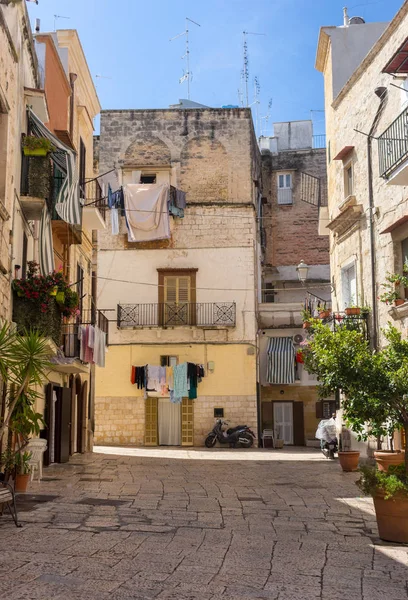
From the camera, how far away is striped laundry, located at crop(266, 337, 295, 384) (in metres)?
27.3

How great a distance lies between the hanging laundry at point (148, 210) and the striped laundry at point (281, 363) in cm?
607

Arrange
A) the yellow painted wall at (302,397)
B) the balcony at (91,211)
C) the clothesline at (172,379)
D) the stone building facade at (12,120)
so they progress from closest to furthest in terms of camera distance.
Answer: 1. the stone building facade at (12,120)
2. the balcony at (91,211)
3. the clothesline at (172,379)
4. the yellow painted wall at (302,397)

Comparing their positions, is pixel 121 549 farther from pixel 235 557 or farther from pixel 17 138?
pixel 17 138

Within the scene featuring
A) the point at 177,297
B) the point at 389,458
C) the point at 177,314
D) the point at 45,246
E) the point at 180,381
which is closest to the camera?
the point at 389,458

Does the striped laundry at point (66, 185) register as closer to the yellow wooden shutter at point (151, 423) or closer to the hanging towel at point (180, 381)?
the hanging towel at point (180, 381)

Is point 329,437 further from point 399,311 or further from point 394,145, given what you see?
point 394,145

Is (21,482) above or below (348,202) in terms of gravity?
below

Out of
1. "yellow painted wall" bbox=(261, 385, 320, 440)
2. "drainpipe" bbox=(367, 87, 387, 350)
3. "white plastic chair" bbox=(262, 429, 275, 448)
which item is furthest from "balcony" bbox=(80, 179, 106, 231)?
"yellow painted wall" bbox=(261, 385, 320, 440)

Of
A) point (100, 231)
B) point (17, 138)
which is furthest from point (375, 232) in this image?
point (100, 231)

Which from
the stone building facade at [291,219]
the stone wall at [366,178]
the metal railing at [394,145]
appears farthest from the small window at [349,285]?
the stone building facade at [291,219]

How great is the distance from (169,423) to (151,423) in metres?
0.66

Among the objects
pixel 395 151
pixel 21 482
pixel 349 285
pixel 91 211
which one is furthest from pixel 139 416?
pixel 395 151

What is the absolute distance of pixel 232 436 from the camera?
25344 millimetres

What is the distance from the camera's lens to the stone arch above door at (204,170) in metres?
28.6
